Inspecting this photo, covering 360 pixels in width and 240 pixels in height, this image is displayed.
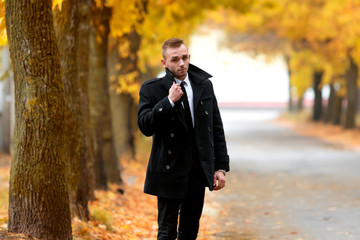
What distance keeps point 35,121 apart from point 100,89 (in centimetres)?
552

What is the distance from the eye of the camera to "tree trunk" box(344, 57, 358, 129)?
89.6ft

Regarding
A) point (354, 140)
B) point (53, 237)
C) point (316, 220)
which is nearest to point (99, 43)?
point (316, 220)

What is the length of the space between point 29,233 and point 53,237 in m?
0.22

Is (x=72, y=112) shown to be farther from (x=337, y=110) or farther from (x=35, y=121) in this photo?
(x=337, y=110)

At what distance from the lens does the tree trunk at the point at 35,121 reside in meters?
5.38

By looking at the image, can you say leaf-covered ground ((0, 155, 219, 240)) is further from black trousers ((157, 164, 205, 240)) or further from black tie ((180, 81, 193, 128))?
black tie ((180, 81, 193, 128))

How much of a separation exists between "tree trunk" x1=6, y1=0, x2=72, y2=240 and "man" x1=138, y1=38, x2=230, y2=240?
105 cm

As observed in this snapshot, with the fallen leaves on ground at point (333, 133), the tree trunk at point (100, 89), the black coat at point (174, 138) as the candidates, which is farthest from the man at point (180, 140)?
the fallen leaves on ground at point (333, 133)

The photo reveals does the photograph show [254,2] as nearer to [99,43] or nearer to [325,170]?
[325,170]

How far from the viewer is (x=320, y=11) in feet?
81.3

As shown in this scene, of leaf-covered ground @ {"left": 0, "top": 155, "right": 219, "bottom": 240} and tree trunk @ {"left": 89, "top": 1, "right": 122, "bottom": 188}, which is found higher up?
tree trunk @ {"left": 89, "top": 1, "right": 122, "bottom": 188}

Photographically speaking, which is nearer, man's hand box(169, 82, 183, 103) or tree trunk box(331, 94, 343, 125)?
man's hand box(169, 82, 183, 103)

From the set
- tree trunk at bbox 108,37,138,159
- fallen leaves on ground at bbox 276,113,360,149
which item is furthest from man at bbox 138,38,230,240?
fallen leaves on ground at bbox 276,113,360,149

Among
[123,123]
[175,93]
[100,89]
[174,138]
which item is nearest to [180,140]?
[174,138]
